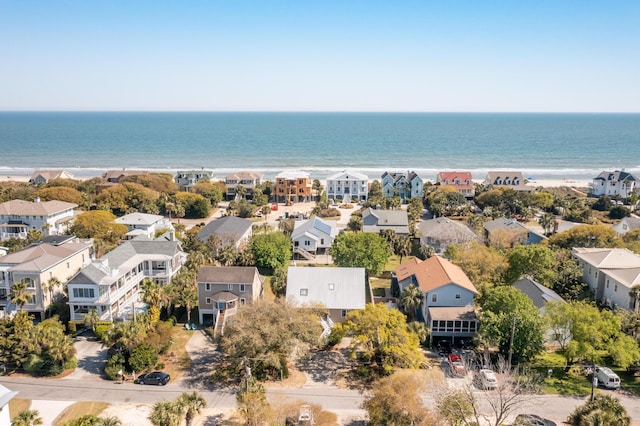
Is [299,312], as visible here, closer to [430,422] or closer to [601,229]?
[430,422]

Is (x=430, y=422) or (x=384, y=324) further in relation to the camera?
(x=384, y=324)

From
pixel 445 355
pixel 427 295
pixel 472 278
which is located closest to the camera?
pixel 445 355

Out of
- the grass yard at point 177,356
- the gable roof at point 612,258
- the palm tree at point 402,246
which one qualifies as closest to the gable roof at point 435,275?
the palm tree at point 402,246

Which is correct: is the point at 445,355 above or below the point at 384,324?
below

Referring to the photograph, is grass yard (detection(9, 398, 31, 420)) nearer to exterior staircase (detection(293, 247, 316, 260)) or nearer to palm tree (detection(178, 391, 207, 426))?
palm tree (detection(178, 391, 207, 426))

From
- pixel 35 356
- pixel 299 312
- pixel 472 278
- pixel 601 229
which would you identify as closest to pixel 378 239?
pixel 472 278

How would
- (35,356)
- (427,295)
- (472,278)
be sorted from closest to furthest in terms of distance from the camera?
(35,356), (427,295), (472,278)

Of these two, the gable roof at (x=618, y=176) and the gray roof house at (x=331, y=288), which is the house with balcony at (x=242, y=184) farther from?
the gable roof at (x=618, y=176)
